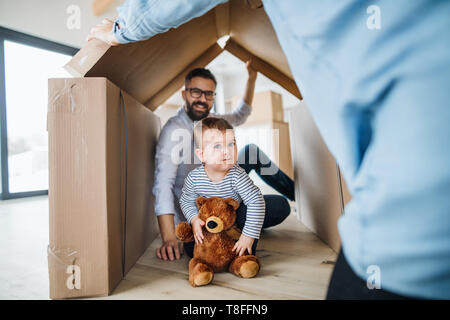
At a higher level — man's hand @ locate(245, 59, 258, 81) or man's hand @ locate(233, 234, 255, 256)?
man's hand @ locate(245, 59, 258, 81)

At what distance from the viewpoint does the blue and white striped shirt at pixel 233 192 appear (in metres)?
0.80

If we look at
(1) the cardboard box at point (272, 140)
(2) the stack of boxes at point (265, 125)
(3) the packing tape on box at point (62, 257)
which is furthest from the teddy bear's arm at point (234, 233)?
(2) the stack of boxes at point (265, 125)

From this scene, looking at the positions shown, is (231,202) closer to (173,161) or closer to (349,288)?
(173,161)

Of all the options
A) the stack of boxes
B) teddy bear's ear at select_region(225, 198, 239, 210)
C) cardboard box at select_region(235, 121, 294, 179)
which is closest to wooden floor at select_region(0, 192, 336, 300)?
teddy bear's ear at select_region(225, 198, 239, 210)

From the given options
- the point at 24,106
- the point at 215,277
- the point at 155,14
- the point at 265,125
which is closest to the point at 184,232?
the point at 215,277

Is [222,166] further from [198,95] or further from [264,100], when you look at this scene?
[264,100]

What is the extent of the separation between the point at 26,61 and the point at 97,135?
9.70ft

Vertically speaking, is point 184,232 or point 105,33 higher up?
point 105,33

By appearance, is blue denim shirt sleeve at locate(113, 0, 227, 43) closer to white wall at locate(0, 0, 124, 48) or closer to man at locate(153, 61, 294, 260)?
man at locate(153, 61, 294, 260)

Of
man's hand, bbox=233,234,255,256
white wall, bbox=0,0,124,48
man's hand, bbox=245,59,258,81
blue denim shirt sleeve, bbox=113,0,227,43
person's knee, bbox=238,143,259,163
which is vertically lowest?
man's hand, bbox=233,234,255,256

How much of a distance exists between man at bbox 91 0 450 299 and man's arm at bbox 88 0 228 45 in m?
0.20

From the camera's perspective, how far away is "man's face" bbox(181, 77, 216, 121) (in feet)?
3.91

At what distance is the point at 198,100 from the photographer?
47.6 inches

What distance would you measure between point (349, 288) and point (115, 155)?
64 cm
